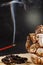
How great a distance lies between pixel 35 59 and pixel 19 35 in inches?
10.0

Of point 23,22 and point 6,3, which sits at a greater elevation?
point 6,3

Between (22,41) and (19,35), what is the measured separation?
0.20 ft

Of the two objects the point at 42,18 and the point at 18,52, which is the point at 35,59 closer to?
the point at 18,52

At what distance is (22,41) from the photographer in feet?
5.06

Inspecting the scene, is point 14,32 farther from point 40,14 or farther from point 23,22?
point 40,14

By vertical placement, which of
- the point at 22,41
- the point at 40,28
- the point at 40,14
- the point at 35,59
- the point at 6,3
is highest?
the point at 6,3

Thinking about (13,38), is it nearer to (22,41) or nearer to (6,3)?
(22,41)

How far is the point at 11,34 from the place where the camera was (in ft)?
4.96

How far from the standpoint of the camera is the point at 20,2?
1517 millimetres

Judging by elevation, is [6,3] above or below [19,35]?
above

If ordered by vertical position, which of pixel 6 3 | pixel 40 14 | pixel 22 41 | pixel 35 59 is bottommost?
pixel 35 59

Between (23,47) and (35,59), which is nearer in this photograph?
(35,59)

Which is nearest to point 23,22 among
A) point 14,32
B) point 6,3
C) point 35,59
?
point 14,32

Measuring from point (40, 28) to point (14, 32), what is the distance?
0.77ft
